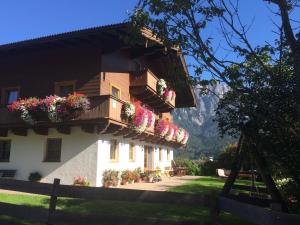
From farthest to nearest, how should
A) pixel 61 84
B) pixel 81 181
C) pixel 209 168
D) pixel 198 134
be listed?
pixel 198 134 < pixel 209 168 < pixel 61 84 < pixel 81 181

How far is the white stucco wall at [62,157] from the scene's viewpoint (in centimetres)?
1815

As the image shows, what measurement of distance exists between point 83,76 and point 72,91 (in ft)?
3.36

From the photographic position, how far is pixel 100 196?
22.0ft

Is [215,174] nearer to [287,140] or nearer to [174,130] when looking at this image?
[174,130]

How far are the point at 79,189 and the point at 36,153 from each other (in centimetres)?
1363

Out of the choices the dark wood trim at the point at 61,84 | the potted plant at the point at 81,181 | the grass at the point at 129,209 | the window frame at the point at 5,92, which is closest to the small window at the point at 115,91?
the dark wood trim at the point at 61,84

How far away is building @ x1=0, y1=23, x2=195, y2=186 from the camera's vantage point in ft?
58.7

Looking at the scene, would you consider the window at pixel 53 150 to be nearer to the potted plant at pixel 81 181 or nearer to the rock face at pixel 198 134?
the potted plant at pixel 81 181

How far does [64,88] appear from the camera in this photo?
2003 cm

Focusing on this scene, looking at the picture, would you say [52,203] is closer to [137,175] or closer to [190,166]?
[137,175]

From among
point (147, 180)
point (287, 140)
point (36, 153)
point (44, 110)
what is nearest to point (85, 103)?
point (44, 110)

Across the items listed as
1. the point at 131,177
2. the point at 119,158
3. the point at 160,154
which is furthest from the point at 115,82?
the point at 160,154

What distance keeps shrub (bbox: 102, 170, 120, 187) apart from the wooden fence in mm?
11076

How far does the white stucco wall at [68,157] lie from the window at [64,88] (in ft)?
6.79
